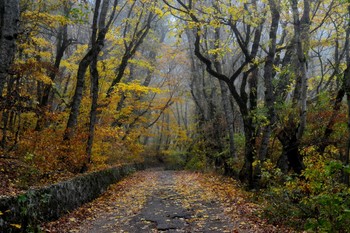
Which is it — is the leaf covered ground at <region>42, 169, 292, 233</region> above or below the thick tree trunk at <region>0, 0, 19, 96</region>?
below

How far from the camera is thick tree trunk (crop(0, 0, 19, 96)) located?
7973 millimetres

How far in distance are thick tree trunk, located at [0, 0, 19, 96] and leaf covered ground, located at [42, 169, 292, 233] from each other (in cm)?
383

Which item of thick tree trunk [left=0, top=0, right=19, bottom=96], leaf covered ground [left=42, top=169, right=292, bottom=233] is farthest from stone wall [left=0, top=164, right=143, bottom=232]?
thick tree trunk [left=0, top=0, right=19, bottom=96]

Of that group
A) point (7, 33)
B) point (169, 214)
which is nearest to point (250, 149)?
point (169, 214)

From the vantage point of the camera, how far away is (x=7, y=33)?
26.3 ft

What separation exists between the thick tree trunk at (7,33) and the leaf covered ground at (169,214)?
3.83 meters

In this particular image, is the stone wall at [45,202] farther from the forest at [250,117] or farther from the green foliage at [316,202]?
Answer: the green foliage at [316,202]

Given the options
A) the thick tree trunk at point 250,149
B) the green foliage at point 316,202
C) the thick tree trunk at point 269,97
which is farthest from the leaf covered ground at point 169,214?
the thick tree trunk at point 269,97

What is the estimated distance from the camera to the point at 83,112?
59.0 feet

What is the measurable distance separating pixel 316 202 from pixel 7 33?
7.71 m

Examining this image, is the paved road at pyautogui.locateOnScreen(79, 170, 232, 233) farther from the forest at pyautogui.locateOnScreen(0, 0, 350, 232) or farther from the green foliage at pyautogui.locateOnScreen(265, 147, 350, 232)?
the forest at pyautogui.locateOnScreen(0, 0, 350, 232)

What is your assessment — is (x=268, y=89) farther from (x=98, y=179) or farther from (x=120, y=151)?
(x=120, y=151)

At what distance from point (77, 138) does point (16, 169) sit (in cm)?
324

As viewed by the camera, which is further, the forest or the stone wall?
the forest
